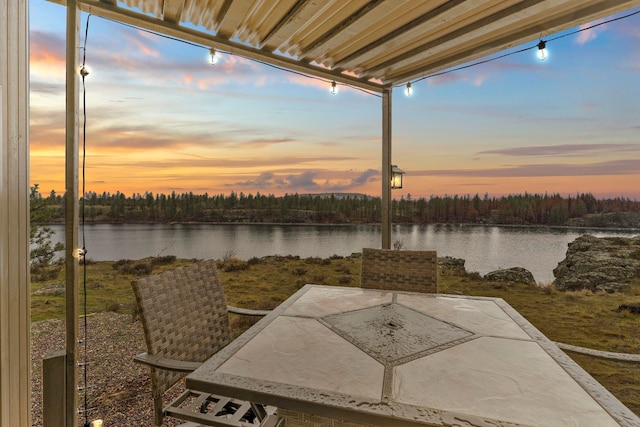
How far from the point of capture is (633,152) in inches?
131

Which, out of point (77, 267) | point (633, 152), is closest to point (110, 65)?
point (77, 267)

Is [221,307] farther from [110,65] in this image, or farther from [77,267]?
[110,65]

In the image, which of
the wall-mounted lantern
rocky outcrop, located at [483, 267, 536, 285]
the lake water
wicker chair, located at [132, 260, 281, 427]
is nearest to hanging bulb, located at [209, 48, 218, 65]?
wicker chair, located at [132, 260, 281, 427]

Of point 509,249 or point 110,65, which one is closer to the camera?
point 110,65

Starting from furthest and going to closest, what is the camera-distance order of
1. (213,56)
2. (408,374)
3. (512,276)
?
(512,276) < (213,56) < (408,374)

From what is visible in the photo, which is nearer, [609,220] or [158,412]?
[158,412]

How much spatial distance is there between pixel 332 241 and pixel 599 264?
3257 mm

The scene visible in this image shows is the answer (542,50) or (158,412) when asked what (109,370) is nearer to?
(158,412)

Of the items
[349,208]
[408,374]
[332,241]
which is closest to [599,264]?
[349,208]

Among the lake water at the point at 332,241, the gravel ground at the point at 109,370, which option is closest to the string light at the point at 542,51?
the lake water at the point at 332,241

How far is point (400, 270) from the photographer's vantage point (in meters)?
2.34

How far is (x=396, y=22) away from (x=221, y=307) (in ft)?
7.51

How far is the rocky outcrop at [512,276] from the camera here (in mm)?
3914

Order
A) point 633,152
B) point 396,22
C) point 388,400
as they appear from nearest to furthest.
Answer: point 388,400 → point 396,22 → point 633,152
